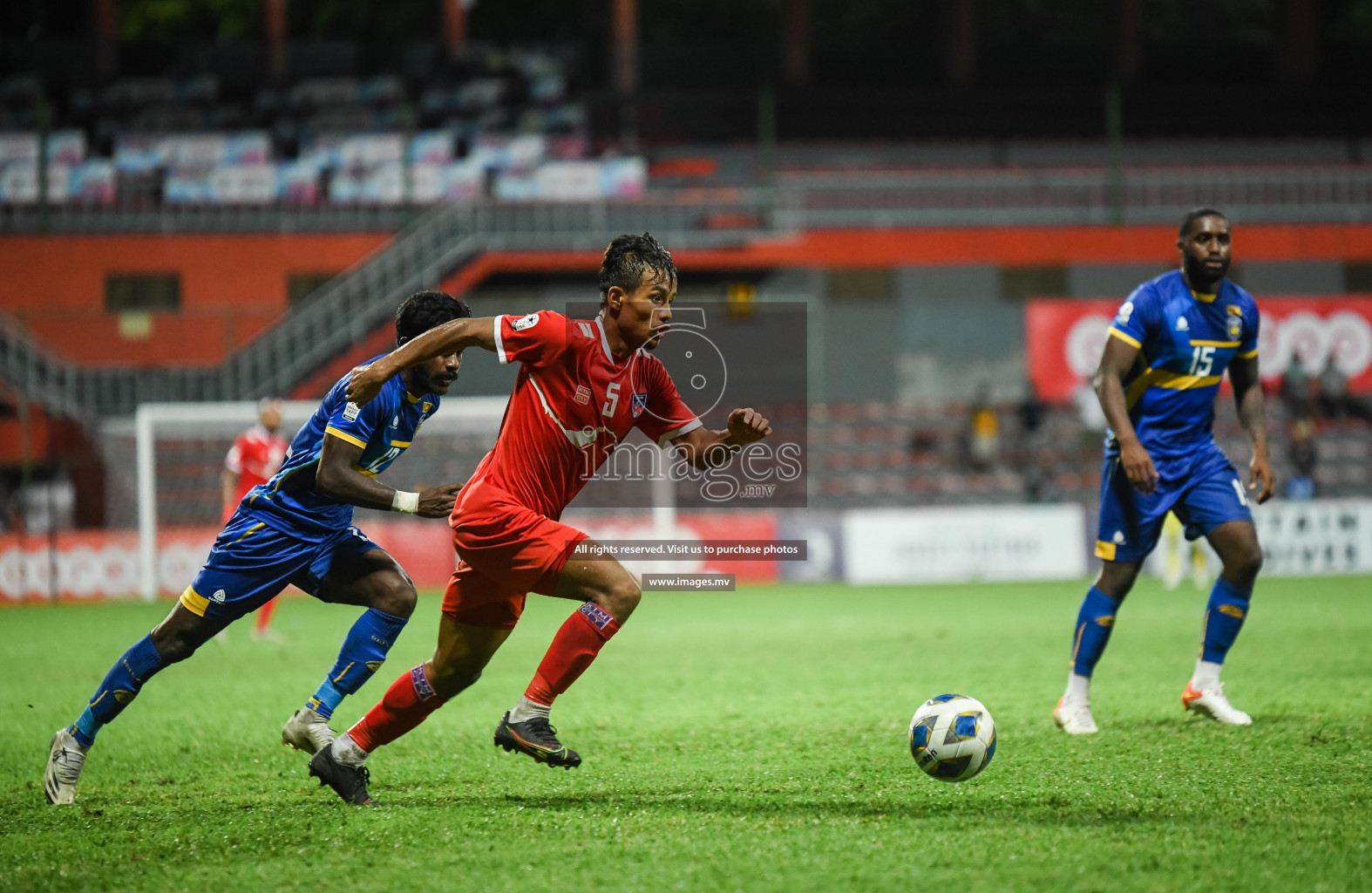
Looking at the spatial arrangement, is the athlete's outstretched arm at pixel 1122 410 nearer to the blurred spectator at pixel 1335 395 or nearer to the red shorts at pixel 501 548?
the red shorts at pixel 501 548

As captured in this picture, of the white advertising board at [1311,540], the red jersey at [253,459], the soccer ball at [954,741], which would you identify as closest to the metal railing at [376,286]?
the red jersey at [253,459]

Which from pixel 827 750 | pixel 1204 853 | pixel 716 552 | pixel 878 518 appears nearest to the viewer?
pixel 1204 853

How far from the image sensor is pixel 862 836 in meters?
4.76

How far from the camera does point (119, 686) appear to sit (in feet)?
19.5

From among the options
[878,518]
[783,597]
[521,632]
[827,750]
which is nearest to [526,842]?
[827,750]

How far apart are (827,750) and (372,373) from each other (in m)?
2.90

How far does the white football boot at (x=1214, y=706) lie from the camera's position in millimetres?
7004

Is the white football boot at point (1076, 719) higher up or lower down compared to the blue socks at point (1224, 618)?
lower down

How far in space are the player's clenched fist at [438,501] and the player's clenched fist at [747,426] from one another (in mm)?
1151

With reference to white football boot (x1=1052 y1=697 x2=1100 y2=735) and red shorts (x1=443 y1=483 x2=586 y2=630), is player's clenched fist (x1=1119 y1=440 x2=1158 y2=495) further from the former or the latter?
red shorts (x1=443 y1=483 x2=586 y2=630)

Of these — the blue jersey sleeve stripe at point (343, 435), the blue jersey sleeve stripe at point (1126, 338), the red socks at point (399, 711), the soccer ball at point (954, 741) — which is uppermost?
the blue jersey sleeve stripe at point (1126, 338)

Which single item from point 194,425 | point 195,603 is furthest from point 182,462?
point 195,603

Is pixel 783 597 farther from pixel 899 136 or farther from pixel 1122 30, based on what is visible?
pixel 1122 30

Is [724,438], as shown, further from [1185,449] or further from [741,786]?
[1185,449]
